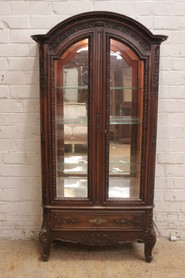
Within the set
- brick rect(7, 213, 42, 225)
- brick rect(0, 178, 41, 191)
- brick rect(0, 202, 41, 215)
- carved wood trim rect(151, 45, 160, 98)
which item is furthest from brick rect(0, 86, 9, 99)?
carved wood trim rect(151, 45, 160, 98)

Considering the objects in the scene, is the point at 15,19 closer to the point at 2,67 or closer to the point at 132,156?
the point at 2,67

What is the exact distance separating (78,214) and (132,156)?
0.56 metres

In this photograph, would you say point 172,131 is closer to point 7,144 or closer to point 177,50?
point 177,50

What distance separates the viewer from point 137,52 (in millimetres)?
1824

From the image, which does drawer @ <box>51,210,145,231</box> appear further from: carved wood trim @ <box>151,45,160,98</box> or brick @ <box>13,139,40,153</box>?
carved wood trim @ <box>151,45,160,98</box>

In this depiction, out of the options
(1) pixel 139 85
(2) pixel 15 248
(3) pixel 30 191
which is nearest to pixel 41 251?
(2) pixel 15 248

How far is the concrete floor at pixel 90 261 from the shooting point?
1.93m

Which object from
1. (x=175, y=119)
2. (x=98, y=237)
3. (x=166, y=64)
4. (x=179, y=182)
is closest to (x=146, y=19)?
(x=166, y=64)

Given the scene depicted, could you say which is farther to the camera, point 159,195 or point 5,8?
point 159,195

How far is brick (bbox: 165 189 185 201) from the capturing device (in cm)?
233

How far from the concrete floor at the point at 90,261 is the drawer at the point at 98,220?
10.8 inches

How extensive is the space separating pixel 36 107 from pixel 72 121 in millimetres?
406

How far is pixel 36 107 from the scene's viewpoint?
87.7 inches

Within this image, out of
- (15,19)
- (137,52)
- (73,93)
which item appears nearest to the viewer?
(137,52)
